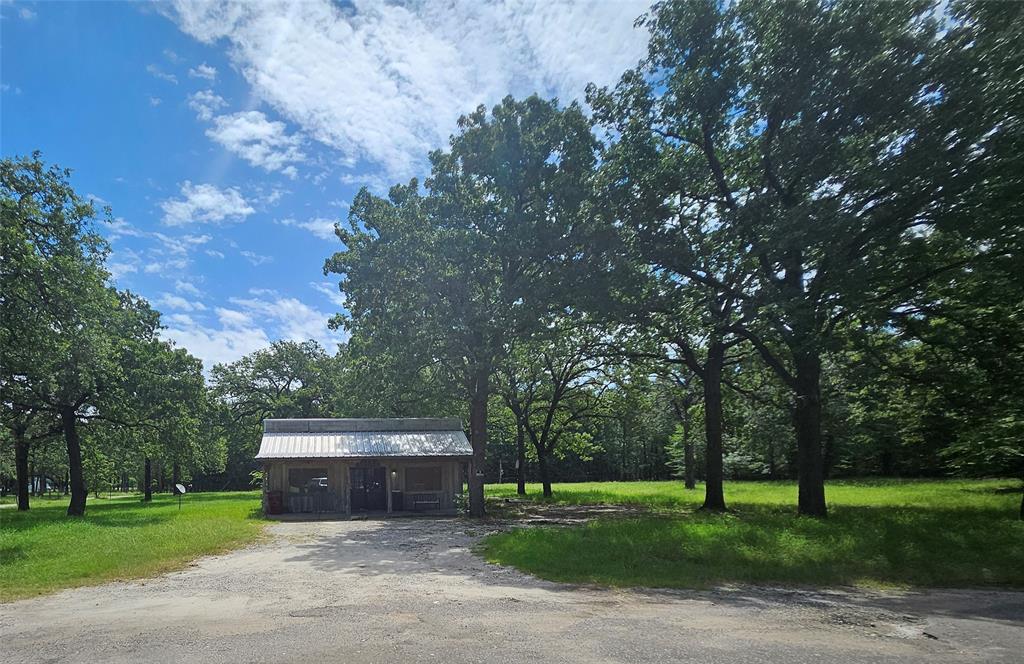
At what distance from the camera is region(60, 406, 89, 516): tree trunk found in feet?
82.8

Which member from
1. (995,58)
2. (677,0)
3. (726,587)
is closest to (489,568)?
(726,587)

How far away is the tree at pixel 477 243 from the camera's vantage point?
18203mm

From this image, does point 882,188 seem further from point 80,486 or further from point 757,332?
point 80,486

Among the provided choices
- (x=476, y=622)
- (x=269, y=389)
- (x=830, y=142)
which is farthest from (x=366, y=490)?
(x=269, y=389)

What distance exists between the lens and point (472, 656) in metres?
5.78

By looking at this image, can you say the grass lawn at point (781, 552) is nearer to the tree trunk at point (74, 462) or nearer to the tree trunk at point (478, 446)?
the tree trunk at point (478, 446)

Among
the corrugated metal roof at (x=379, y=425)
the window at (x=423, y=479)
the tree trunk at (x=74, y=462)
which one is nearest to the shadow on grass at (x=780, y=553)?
the window at (x=423, y=479)

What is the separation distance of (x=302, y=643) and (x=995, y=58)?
13597 mm

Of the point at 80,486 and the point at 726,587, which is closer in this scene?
the point at 726,587

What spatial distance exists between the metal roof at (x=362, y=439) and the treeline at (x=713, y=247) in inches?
71.4

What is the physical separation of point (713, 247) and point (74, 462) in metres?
27.2

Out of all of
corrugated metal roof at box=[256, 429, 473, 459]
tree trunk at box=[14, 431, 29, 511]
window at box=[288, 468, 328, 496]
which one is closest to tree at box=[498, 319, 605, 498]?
corrugated metal roof at box=[256, 429, 473, 459]

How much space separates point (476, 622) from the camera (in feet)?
23.2

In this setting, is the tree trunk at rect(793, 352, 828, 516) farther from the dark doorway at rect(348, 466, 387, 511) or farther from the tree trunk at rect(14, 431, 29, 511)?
the tree trunk at rect(14, 431, 29, 511)
